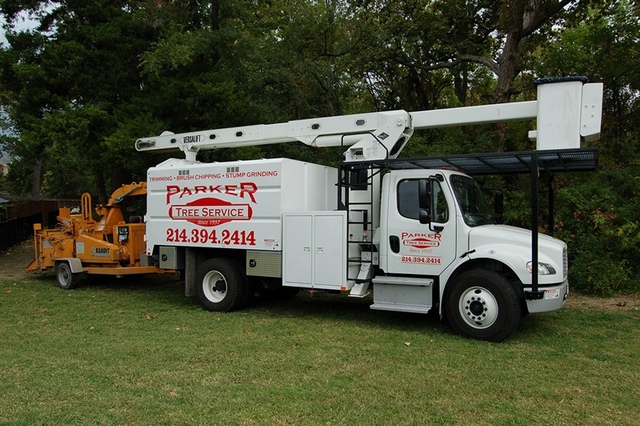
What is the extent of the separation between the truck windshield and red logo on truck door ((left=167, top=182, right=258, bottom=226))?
11.0 feet

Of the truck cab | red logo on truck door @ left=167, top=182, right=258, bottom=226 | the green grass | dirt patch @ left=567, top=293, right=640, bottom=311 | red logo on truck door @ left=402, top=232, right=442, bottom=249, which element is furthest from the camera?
dirt patch @ left=567, top=293, right=640, bottom=311

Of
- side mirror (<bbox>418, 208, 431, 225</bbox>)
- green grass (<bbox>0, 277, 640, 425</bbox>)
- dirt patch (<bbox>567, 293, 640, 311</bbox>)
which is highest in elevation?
side mirror (<bbox>418, 208, 431, 225</bbox>)

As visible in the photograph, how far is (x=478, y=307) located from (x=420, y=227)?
144 cm

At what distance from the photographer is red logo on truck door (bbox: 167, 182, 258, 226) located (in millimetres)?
9133

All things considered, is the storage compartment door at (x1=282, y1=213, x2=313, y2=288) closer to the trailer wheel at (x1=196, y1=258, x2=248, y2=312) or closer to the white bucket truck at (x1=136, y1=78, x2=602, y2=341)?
the white bucket truck at (x1=136, y1=78, x2=602, y2=341)

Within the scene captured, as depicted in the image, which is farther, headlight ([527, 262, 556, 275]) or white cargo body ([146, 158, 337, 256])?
white cargo body ([146, 158, 337, 256])

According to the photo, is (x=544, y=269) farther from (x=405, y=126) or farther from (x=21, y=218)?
(x=21, y=218)

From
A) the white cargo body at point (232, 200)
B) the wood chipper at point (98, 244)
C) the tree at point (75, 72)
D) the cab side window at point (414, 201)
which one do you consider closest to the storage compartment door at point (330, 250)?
the white cargo body at point (232, 200)

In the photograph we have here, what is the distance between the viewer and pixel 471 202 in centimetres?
824

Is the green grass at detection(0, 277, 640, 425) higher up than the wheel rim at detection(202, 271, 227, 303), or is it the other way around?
the wheel rim at detection(202, 271, 227, 303)

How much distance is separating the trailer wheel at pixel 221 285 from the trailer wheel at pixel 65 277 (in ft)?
14.5

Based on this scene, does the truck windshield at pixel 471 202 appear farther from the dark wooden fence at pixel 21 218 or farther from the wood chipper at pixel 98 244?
the dark wooden fence at pixel 21 218

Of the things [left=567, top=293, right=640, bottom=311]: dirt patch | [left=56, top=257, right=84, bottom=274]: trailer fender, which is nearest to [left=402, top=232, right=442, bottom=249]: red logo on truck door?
[left=567, top=293, right=640, bottom=311]: dirt patch

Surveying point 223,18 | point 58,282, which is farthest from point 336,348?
point 223,18
